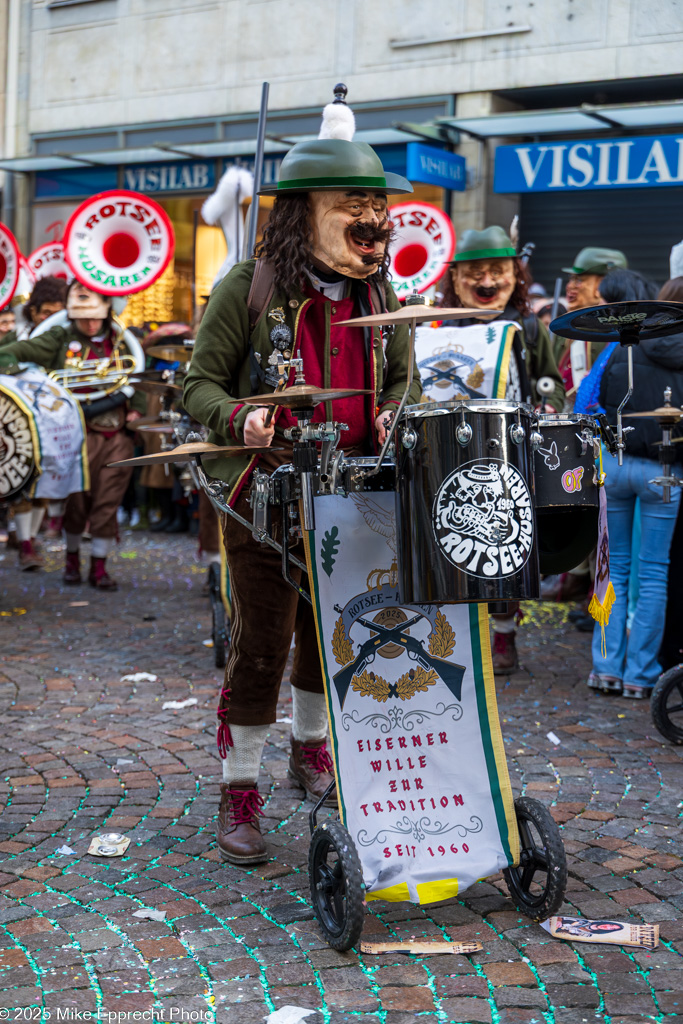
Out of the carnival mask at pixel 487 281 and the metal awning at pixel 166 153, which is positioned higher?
the metal awning at pixel 166 153

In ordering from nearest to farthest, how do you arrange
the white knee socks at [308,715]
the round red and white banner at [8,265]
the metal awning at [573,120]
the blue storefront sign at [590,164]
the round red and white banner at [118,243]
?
the white knee socks at [308,715] → the round red and white banner at [8,265] → the round red and white banner at [118,243] → the blue storefront sign at [590,164] → the metal awning at [573,120]

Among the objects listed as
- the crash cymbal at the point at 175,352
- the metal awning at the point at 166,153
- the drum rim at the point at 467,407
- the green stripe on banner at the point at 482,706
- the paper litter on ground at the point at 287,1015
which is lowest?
the paper litter on ground at the point at 287,1015

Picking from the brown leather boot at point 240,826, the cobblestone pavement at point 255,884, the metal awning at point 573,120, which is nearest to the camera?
the cobblestone pavement at point 255,884

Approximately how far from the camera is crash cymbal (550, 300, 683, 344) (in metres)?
3.48

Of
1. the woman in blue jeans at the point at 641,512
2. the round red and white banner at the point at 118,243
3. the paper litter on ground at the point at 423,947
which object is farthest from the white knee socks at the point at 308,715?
the round red and white banner at the point at 118,243

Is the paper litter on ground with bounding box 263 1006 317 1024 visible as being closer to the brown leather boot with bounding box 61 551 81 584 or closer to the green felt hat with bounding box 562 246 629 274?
the green felt hat with bounding box 562 246 629 274

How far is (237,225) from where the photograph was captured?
689cm

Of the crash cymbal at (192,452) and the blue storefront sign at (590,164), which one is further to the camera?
the blue storefront sign at (590,164)

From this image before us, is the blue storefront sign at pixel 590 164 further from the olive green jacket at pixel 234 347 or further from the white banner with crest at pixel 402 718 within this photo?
the white banner with crest at pixel 402 718

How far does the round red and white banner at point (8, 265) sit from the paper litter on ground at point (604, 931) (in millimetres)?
5374

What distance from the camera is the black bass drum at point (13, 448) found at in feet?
22.3

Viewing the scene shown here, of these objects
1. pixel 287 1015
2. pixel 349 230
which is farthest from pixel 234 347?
pixel 287 1015

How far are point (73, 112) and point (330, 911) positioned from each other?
15502 millimetres

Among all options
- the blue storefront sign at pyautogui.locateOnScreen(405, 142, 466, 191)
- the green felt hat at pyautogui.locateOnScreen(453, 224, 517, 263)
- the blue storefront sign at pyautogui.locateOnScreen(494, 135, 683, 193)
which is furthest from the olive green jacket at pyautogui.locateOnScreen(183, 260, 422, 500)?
the blue storefront sign at pyautogui.locateOnScreen(405, 142, 466, 191)
